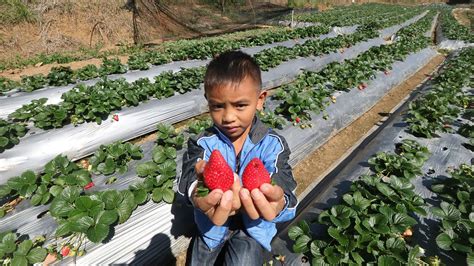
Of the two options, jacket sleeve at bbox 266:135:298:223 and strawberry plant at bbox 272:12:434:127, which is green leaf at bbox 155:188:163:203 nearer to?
jacket sleeve at bbox 266:135:298:223

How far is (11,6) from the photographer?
11969mm

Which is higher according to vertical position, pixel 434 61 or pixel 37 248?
pixel 37 248

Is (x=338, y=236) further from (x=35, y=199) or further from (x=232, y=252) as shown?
(x=35, y=199)

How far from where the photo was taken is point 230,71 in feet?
5.46

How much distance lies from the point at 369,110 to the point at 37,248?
6.68 meters

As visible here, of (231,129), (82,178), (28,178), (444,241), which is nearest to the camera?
(231,129)

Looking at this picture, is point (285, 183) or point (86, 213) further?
point (86, 213)

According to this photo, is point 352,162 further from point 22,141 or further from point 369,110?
point 22,141

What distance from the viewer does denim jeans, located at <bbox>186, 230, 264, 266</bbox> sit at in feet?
6.58

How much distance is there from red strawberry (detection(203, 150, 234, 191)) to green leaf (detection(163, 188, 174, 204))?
1573 mm

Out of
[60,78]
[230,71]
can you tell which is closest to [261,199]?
[230,71]

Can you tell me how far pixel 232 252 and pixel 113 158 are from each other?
2.10 metres

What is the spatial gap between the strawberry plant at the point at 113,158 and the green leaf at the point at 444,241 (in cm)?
313

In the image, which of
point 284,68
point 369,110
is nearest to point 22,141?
point 284,68
